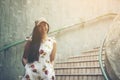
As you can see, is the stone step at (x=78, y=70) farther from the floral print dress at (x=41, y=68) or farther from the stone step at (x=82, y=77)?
the floral print dress at (x=41, y=68)

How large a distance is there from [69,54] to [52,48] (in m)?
3.47

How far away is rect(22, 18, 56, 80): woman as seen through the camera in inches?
151

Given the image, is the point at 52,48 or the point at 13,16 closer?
the point at 52,48

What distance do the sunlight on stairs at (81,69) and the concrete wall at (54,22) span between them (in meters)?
0.74

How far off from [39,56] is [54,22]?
3343mm

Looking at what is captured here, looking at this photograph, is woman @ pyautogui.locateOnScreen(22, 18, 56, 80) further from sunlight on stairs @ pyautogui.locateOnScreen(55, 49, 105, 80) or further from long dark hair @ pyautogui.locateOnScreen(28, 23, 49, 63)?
sunlight on stairs @ pyautogui.locateOnScreen(55, 49, 105, 80)

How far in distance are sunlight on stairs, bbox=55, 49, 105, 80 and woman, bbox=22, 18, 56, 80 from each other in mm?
1520

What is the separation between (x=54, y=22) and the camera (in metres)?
7.16

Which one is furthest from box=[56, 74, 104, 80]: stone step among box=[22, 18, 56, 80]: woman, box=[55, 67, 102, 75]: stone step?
box=[22, 18, 56, 80]: woman

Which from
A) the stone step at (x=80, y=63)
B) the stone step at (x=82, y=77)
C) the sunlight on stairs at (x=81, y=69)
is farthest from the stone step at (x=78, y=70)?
the stone step at (x=80, y=63)

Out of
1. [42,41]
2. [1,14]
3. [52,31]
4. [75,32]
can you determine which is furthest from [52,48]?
[75,32]

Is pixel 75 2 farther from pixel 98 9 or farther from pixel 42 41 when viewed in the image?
pixel 42 41

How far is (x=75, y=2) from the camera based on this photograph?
7727 millimetres

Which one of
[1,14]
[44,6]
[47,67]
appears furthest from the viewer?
[44,6]
